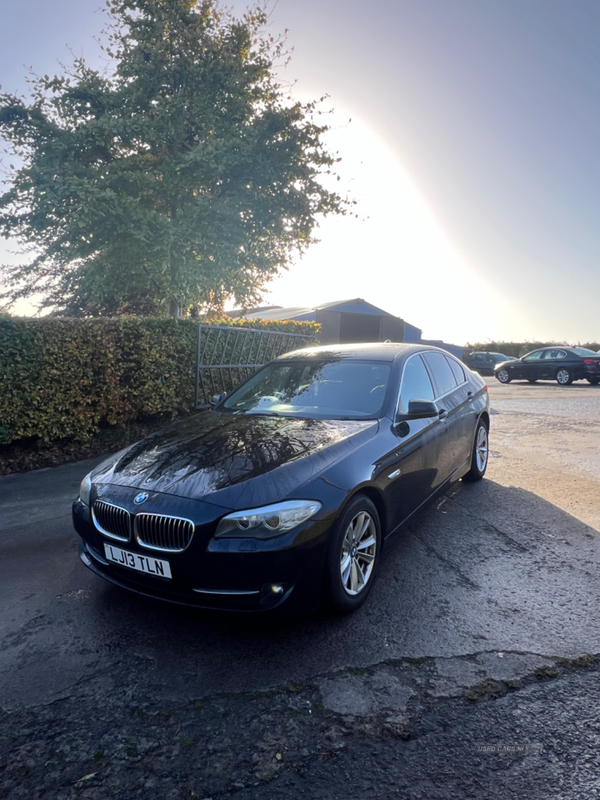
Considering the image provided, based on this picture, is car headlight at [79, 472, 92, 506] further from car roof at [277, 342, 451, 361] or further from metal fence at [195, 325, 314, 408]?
metal fence at [195, 325, 314, 408]

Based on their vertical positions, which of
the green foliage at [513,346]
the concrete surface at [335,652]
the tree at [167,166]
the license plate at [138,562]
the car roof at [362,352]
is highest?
the tree at [167,166]

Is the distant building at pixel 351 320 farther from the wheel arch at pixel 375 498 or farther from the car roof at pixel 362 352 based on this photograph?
the wheel arch at pixel 375 498

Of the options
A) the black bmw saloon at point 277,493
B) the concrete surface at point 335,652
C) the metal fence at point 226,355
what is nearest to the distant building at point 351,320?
the metal fence at point 226,355

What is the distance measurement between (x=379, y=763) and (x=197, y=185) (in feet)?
55.8

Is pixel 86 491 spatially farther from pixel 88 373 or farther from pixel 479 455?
pixel 88 373

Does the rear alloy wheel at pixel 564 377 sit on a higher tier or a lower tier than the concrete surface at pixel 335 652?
higher

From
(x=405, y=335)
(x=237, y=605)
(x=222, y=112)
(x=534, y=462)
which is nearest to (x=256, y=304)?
(x=222, y=112)

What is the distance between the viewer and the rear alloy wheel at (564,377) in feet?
70.1

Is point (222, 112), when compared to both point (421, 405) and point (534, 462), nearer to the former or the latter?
point (534, 462)

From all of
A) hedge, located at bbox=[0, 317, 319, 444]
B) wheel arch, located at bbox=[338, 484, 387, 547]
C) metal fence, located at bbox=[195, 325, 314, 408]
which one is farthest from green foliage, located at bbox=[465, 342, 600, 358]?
wheel arch, located at bbox=[338, 484, 387, 547]

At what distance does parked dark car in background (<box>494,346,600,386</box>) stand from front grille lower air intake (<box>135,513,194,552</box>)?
2201 cm

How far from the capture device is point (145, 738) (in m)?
2.08

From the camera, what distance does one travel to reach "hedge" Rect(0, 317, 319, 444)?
648cm

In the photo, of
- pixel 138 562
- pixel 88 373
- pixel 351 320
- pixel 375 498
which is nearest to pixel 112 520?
pixel 138 562
